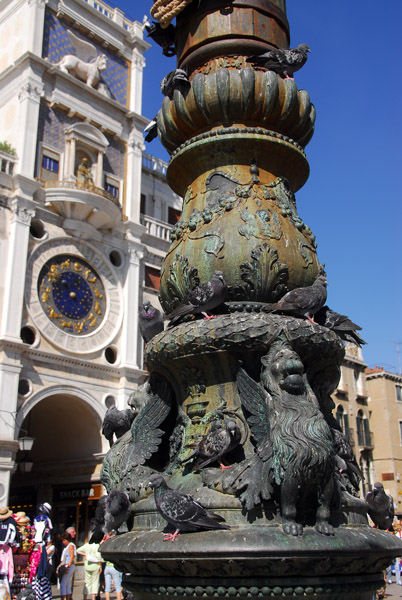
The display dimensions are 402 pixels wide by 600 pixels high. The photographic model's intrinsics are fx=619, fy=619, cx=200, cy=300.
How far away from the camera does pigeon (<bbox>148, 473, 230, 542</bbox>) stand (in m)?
3.11

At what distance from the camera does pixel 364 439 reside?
38.1 m

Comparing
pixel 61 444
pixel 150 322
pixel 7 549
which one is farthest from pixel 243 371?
pixel 61 444

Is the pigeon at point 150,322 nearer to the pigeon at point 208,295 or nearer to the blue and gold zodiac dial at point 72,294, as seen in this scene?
the pigeon at point 208,295

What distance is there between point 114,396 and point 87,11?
1478cm

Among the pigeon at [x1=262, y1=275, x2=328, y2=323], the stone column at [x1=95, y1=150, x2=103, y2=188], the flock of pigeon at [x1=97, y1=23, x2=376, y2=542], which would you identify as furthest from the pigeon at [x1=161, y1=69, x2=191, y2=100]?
the stone column at [x1=95, y1=150, x2=103, y2=188]

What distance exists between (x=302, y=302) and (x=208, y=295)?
0.58 metres

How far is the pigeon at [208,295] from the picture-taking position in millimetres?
3779

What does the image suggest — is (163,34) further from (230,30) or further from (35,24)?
(35,24)

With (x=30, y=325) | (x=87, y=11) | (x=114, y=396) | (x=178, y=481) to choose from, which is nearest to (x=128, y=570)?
(x=178, y=481)

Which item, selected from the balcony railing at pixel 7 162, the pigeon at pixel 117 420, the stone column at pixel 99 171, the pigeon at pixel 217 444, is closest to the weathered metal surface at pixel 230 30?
the pigeon at pixel 117 420

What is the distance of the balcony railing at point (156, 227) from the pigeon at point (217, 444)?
70.6 feet

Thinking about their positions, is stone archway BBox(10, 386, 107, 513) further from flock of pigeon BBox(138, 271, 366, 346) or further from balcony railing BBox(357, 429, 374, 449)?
balcony railing BBox(357, 429, 374, 449)

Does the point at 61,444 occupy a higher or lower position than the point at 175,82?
lower

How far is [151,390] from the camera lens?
4297 millimetres
